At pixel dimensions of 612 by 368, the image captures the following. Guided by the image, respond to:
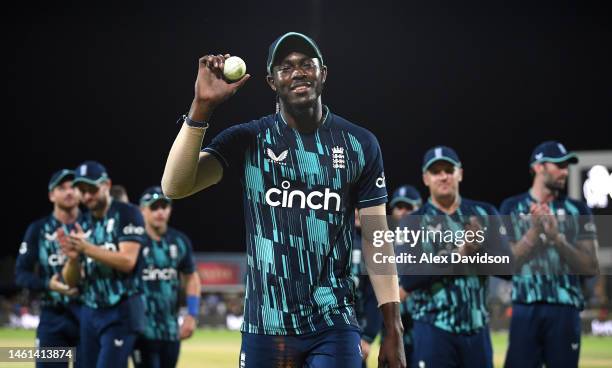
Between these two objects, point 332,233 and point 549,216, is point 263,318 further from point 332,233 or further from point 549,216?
point 549,216

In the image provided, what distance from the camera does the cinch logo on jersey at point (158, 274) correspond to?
30.0 ft

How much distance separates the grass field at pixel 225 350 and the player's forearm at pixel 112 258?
146 inches

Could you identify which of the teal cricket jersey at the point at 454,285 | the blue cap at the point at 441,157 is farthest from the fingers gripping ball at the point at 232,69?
the blue cap at the point at 441,157

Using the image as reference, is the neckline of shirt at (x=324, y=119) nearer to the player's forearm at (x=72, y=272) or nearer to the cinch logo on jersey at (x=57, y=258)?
the player's forearm at (x=72, y=272)

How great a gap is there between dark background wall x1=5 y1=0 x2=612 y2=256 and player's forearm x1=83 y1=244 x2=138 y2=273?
239cm

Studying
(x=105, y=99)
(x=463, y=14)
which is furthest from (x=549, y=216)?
(x=105, y=99)

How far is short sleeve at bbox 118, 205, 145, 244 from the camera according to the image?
7.28 metres

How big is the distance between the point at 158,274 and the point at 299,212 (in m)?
5.78

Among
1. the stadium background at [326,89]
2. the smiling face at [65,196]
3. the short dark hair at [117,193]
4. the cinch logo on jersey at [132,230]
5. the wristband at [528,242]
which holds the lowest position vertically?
the wristband at [528,242]

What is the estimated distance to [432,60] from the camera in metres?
27.9

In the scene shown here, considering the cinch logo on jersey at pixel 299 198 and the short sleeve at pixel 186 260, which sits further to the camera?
the short sleeve at pixel 186 260

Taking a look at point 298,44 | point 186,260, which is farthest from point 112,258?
point 298,44

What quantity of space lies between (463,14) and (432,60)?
20.7ft

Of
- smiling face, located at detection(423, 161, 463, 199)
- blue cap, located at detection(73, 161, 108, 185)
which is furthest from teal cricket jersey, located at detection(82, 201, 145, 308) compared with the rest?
smiling face, located at detection(423, 161, 463, 199)
